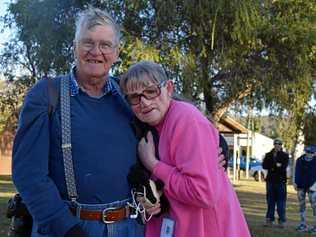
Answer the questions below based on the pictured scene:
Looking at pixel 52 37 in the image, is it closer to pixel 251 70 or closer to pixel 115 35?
pixel 251 70

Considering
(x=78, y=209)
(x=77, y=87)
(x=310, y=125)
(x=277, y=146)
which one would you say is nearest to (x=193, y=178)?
(x=78, y=209)

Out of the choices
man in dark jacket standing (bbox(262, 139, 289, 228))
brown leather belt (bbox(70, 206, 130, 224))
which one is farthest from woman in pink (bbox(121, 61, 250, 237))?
man in dark jacket standing (bbox(262, 139, 289, 228))

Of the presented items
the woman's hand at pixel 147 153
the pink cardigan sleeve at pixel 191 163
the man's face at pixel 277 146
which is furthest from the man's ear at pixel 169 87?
the man's face at pixel 277 146

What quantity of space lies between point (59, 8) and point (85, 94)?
29.6 feet

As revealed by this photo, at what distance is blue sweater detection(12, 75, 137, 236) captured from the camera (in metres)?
2.57

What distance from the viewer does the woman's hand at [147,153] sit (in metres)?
2.82

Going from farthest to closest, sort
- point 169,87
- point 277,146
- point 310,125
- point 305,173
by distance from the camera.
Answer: point 310,125, point 277,146, point 305,173, point 169,87

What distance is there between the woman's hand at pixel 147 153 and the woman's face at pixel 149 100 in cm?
12

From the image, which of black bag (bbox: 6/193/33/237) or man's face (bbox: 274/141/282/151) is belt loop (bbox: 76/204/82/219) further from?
man's face (bbox: 274/141/282/151)

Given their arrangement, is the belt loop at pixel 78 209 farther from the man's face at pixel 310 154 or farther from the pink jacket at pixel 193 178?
the man's face at pixel 310 154

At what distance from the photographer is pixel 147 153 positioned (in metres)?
2.83

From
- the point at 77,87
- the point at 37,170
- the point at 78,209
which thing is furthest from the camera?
the point at 77,87

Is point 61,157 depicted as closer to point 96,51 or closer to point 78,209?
point 78,209

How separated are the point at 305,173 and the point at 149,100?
1091 cm
